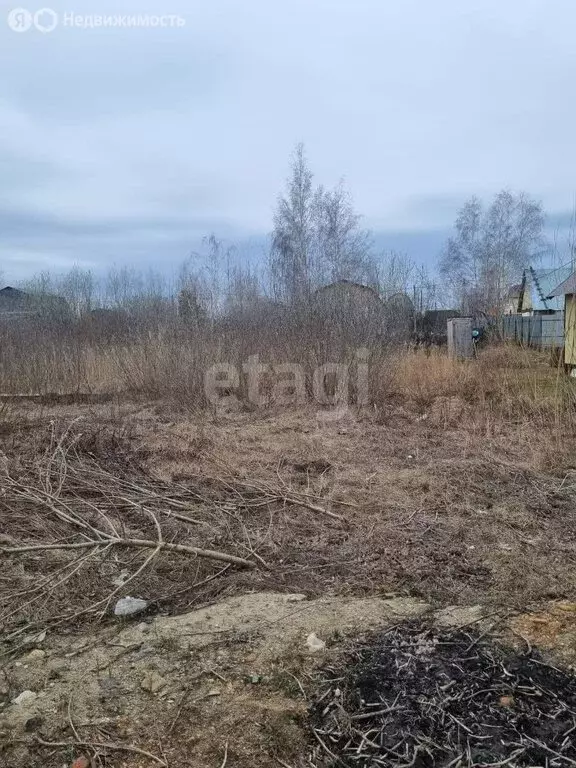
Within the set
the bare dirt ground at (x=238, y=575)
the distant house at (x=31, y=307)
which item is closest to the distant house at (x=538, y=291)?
the bare dirt ground at (x=238, y=575)

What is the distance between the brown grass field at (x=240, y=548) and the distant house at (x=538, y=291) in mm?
12976

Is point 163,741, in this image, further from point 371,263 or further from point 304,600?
point 371,263

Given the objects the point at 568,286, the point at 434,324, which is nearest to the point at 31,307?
the point at 434,324

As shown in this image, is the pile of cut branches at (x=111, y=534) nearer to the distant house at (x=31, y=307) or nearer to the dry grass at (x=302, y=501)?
the dry grass at (x=302, y=501)

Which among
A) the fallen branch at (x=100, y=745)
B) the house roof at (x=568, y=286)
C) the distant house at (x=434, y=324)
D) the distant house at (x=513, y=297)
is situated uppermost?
the distant house at (x=513, y=297)

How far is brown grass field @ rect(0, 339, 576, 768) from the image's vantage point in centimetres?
191

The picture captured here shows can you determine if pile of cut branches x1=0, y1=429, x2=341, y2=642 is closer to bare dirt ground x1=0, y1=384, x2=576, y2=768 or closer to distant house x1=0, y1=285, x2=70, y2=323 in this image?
bare dirt ground x1=0, y1=384, x2=576, y2=768

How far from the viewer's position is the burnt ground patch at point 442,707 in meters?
1.71

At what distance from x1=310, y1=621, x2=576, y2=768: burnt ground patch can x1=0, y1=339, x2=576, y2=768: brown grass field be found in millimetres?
148

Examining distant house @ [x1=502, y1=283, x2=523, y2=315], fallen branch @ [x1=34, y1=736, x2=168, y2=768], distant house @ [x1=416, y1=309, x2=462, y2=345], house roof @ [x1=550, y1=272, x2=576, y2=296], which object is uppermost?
distant house @ [x1=502, y1=283, x2=523, y2=315]

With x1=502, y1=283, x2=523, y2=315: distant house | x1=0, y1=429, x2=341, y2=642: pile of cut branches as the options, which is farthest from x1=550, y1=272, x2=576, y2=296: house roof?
x1=502, y1=283, x2=523, y2=315: distant house

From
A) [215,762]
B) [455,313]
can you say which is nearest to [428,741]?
[215,762]

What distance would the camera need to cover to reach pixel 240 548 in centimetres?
330

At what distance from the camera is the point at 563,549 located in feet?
10.8
